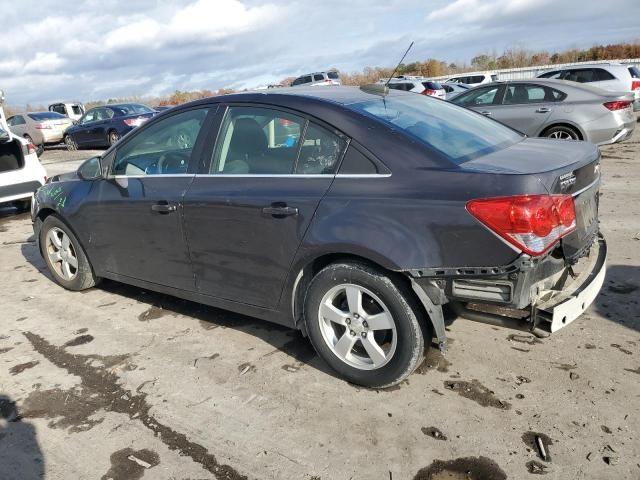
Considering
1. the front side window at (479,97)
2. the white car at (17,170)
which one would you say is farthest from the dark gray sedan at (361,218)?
the front side window at (479,97)

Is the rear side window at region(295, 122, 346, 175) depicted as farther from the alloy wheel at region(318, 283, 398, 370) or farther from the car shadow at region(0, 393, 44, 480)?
the car shadow at region(0, 393, 44, 480)

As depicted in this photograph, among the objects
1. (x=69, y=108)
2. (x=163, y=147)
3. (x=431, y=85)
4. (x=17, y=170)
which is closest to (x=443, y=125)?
(x=163, y=147)

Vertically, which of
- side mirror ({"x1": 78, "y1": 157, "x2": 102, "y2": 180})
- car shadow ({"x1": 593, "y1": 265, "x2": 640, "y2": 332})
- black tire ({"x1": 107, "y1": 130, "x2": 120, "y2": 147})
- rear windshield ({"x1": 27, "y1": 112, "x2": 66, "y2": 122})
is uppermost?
rear windshield ({"x1": 27, "y1": 112, "x2": 66, "y2": 122})

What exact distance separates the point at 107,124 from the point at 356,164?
16.4 metres

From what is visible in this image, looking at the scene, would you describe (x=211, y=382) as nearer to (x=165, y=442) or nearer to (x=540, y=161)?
(x=165, y=442)

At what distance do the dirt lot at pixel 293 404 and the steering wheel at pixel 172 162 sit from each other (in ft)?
3.88

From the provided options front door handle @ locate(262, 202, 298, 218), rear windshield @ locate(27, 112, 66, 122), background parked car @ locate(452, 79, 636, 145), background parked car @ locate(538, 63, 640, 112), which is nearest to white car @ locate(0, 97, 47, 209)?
front door handle @ locate(262, 202, 298, 218)

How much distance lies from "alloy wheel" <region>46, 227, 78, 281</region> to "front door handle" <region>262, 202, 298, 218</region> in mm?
2449

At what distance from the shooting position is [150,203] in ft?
12.6

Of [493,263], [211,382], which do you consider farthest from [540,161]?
[211,382]

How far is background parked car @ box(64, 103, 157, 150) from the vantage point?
677 inches

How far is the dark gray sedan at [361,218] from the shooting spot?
8.51 feet

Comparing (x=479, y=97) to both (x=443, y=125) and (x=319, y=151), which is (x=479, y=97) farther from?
(x=319, y=151)

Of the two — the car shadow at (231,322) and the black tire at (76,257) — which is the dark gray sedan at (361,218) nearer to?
the car shadow at (231,322)
